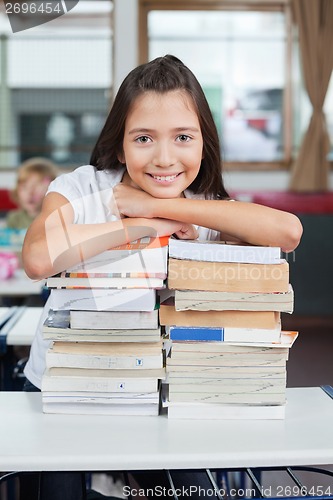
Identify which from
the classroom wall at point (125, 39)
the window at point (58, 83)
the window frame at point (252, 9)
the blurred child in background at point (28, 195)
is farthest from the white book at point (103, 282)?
the window at point (58, 83)

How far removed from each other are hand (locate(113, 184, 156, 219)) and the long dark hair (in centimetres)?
9

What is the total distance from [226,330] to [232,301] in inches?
1.8

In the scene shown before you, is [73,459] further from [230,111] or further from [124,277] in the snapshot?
[230,111]

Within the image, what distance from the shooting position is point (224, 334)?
1.16m

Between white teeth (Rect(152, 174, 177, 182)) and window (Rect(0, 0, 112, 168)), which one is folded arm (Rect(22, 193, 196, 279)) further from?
window (Rect(0, 0, 112, 168))

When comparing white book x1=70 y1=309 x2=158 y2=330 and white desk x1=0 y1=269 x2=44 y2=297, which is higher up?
white book x1=70 y1=309 x2=158 y2=330

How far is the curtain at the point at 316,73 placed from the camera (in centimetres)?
612

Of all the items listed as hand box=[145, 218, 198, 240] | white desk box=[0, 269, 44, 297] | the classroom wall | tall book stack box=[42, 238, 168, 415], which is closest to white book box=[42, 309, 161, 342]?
tall book stack box=[42, 238, 168, 415]

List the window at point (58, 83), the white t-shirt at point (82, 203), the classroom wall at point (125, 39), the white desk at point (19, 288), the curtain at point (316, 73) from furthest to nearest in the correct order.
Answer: the window at point (58, 83)
the classroom wall at point (125, 39)
the curtain at point (316, 73)
the white desk at point (19, 288)
the white t-shirt at point (82, 203)

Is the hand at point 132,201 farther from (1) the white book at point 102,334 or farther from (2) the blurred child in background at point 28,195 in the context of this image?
(2) the blurred child in background at point 28,195

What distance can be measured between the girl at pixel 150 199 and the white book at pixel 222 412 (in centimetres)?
28

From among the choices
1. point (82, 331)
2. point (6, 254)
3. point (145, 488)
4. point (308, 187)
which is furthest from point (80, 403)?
point (308, 187)

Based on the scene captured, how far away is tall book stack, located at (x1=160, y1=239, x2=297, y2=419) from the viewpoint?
3.77ft

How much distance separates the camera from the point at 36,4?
6578 millimetres
